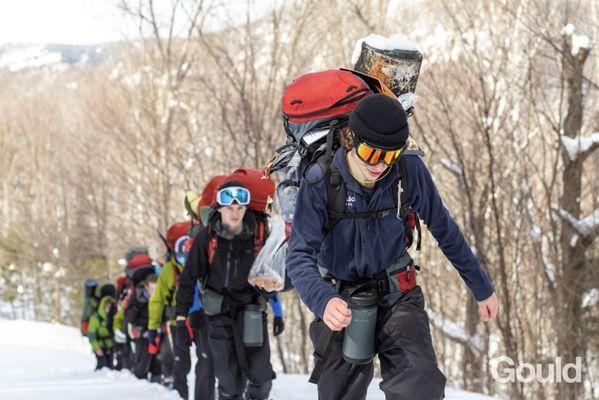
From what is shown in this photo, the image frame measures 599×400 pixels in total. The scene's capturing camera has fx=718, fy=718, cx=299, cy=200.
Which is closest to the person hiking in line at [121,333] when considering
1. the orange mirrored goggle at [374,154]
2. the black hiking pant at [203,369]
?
the black hiking pant at [203,369]

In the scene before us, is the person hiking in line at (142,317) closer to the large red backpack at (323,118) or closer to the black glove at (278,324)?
the black glove at (278,324)

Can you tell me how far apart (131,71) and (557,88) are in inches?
637

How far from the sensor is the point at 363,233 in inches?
115

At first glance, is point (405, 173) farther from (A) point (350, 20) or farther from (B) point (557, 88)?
(A) point (350, 20)

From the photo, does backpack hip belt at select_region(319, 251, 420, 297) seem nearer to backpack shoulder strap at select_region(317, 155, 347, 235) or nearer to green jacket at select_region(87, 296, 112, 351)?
backpack shoulder strap at select_region(317, 155, 347, 235)

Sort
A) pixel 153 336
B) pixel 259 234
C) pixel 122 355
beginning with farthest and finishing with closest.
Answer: pixel 122 355
pixel 153 336
pixel 259 234

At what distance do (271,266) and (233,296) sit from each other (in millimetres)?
499

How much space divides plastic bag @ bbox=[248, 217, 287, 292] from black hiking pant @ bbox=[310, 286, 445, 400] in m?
1.69

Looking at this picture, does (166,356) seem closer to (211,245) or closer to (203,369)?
(203,369)

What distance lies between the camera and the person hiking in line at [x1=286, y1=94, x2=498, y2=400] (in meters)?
2.79

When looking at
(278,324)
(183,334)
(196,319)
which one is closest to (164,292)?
(183,334)

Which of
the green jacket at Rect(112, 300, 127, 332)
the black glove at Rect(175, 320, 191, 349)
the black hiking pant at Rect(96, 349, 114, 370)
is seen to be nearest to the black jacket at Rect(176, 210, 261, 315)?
the black glove at Rect(175, 320, 191, 349)

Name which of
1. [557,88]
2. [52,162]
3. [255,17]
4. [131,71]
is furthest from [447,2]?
[52,162]

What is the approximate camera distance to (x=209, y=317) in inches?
207
